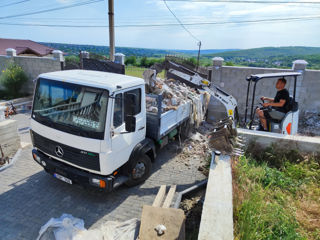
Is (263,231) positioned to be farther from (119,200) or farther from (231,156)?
(119,200)

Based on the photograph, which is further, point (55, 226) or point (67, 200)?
point (67, 200)

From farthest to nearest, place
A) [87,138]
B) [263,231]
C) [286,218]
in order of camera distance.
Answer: [87,138] < [286,218] < [263,231]

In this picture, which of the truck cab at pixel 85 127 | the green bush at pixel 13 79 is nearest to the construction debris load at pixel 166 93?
the truck cab at pixel 85 127

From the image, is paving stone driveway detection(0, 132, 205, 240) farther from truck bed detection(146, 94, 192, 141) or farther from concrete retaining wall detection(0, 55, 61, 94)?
concrete retaining wall detection(0, 55, 61, 94)

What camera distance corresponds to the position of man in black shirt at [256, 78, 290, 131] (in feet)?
18.6

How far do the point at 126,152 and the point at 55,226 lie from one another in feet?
5.47

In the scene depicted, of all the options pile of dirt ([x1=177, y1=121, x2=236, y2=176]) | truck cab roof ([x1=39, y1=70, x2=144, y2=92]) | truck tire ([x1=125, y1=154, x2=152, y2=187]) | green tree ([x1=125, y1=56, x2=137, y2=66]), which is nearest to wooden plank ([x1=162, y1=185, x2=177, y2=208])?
truck tire ([x1=125, y1=154, x2=152, y2=187])

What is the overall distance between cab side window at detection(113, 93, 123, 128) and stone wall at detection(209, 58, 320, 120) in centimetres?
666

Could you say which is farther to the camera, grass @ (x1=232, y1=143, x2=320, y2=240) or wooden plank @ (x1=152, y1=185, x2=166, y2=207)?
wooden plank @ (x1=152, y1=185, x2=166, y2=207)

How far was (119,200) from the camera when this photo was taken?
4516mm

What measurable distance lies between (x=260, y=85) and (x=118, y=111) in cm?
783

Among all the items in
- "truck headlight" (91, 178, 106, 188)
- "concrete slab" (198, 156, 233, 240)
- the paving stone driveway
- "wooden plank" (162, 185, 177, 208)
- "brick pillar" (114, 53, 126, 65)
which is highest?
"brick pillar" (114, 53, 126, 65)

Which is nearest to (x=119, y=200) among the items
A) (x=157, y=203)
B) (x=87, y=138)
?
(x=157, y=203)

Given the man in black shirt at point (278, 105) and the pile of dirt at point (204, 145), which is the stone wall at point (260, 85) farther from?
the man in black shirt at point (278, 105)
